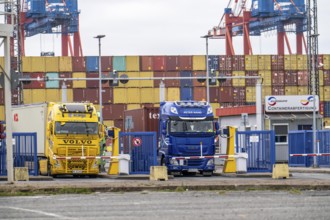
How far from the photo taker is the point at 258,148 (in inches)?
1526

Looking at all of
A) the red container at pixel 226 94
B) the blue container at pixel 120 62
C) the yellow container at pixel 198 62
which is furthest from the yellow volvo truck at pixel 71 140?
the red container at pixel 226 94

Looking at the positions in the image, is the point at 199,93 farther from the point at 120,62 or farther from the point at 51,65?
the point at 51,65

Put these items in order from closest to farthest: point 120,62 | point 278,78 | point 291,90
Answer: point 120,62 < point 291,90 < point 278,78

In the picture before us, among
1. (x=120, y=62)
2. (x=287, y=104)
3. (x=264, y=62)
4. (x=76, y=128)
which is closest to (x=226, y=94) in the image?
(x=264, y=62)

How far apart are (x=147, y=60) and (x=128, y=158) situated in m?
54.2

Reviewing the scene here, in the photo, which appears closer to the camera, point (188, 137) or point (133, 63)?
point (188, 137)

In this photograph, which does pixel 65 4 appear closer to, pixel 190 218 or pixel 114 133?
pixel 114 133

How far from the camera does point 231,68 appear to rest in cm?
9381

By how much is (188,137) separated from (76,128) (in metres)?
4.37

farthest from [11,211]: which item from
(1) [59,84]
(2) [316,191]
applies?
(1) [59,84]

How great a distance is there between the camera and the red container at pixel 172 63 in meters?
90.6

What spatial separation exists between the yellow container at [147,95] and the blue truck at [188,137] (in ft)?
175

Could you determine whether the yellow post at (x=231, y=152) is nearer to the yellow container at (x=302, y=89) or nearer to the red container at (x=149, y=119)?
the red container at (x=149, y=119)

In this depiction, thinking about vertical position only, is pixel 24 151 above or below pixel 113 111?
below
